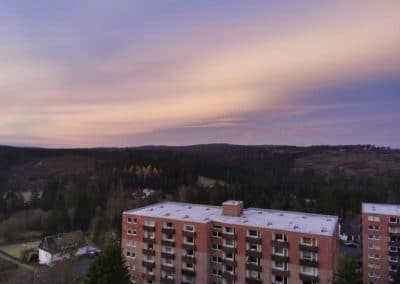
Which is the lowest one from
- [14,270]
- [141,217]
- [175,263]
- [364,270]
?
[14,270]

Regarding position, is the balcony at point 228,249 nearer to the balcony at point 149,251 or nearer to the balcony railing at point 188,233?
the balcony railing at point 188,233

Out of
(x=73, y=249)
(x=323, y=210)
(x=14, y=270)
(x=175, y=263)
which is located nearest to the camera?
(x=175, y=263)

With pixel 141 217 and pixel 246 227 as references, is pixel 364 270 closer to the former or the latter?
pixel 246 227

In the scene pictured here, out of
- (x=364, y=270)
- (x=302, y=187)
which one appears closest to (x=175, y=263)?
(x=364, y=270)

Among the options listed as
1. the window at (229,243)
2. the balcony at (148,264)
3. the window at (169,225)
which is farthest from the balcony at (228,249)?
the balcony at (148,264)

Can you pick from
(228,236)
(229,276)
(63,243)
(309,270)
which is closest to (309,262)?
(309,270)

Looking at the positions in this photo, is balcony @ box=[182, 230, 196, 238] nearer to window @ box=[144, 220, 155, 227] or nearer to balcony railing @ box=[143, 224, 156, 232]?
balcony railing @ box=[143, 224, 156, 232]
